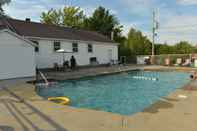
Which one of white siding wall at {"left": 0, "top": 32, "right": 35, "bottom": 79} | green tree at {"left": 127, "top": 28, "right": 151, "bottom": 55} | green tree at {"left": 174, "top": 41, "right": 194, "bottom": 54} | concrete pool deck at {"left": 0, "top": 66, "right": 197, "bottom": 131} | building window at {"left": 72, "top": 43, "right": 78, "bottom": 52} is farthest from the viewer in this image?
green tree at {"left": 127, "top": 28, "right": 151, "bottom": 55}

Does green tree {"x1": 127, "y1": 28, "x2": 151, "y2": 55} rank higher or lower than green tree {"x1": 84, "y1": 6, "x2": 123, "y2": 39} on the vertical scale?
lower

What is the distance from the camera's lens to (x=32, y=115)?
646 cm

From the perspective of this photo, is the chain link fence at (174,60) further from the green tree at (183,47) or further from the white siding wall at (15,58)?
the white siding wall at (15,58)

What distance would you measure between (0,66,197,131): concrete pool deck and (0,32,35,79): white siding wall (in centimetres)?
747

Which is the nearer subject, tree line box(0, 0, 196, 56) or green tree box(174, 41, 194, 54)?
tree line box(0, 0, 196, 56)

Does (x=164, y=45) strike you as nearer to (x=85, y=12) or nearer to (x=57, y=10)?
(x=85, y=12)

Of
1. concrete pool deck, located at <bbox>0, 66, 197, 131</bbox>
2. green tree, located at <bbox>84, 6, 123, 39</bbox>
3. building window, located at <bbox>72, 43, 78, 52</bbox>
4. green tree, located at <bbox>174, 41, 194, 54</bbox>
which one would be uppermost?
green tree, located at <bbox>84, 6, 123, 39</bbox>

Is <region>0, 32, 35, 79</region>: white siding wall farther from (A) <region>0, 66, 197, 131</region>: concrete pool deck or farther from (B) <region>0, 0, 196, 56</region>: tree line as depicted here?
(B) <region>0, 0, 196, 56</region>: tree line

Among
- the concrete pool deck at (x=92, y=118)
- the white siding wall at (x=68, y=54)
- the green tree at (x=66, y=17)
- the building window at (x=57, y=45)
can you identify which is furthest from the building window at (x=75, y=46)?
the green tree at (x=66, y=17)

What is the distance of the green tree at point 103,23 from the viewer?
46.2 metres

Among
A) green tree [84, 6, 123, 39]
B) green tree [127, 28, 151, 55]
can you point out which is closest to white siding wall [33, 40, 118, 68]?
green tree [84, 6, 123, 39]

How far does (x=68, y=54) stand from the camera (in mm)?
23828

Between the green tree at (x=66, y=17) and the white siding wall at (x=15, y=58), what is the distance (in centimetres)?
3306

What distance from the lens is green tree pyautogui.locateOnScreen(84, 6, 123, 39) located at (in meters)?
46.2
